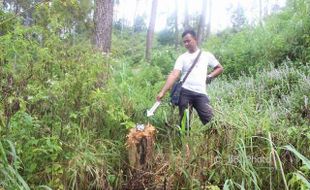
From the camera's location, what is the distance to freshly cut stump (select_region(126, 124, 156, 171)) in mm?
4094

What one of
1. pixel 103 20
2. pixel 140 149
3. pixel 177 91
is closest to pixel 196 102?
pixel 177 91

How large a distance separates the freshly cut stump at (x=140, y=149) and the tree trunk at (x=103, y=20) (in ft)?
15.2

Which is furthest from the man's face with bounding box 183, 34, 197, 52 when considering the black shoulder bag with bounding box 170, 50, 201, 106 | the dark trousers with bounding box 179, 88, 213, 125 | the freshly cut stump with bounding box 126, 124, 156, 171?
the freshly cut stump with bounding box 126, 124, 156, 171

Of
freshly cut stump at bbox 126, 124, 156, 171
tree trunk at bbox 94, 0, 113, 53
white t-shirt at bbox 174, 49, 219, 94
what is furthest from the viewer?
tree trunk at bbox 94, 0, 113, 53

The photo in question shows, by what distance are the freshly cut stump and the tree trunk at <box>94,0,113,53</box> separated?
464cm

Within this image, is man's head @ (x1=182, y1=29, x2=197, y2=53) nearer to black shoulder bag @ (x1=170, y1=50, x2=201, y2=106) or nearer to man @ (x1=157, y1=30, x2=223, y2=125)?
man @ (x1=157, y1=30, x2=223, y2=125)

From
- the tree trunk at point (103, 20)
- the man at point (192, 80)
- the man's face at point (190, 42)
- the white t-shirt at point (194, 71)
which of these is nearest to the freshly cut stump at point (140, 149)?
the man at point (192, 80)

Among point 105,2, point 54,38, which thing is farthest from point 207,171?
point 105,2

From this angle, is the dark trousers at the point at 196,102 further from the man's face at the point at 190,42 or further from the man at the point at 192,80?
the man's face at the point at 190,42

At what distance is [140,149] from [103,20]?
496 cm

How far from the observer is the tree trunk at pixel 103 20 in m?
8.51

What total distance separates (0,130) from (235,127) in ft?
7.86

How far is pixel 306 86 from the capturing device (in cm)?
690

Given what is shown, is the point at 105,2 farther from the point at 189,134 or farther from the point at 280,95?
the point at 189,134
